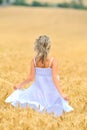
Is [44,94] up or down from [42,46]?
down

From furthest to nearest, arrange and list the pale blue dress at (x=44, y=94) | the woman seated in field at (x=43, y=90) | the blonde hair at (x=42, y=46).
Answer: the pale blue dress at (x=44, y=94) < the woman seated in field at (x=43, y=90) < the blonde hair at (x=42, y=46)

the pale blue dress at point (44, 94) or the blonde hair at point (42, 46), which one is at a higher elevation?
the blonde hair at point (42, 46)

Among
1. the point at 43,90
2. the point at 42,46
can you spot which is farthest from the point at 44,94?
the point at 42,46

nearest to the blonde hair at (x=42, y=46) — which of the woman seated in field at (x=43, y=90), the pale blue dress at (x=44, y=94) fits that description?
the woman seated in field at (x=43, y=90)

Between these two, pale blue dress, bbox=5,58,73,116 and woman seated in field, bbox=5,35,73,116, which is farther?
pale blue dress, bbox=5,58,73,116

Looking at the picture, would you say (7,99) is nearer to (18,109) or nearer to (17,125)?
(18,109)

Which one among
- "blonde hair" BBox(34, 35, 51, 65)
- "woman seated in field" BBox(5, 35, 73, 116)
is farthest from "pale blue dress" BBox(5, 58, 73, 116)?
"blonde hair" BBox(34, 35, 51, 65)

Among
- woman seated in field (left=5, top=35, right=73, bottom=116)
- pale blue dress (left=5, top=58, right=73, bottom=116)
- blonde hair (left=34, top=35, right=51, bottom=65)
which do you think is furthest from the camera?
pale blue dress (left=5, top=58, right=73, bottom=116)

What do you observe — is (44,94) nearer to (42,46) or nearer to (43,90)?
(43,90)

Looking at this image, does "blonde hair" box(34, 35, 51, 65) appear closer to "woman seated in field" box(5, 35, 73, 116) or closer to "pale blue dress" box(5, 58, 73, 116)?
"woman seated in field" box(5, 35, 73, 116)

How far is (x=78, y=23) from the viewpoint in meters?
59.1

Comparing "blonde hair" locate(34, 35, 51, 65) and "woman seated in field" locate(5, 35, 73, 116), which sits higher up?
"blonde hair" locate(34, 35, 51, 65)

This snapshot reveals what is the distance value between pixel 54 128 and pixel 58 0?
72.8 m

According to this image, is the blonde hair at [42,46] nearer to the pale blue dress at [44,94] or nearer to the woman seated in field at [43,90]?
the woman seated in field at [43,90]
